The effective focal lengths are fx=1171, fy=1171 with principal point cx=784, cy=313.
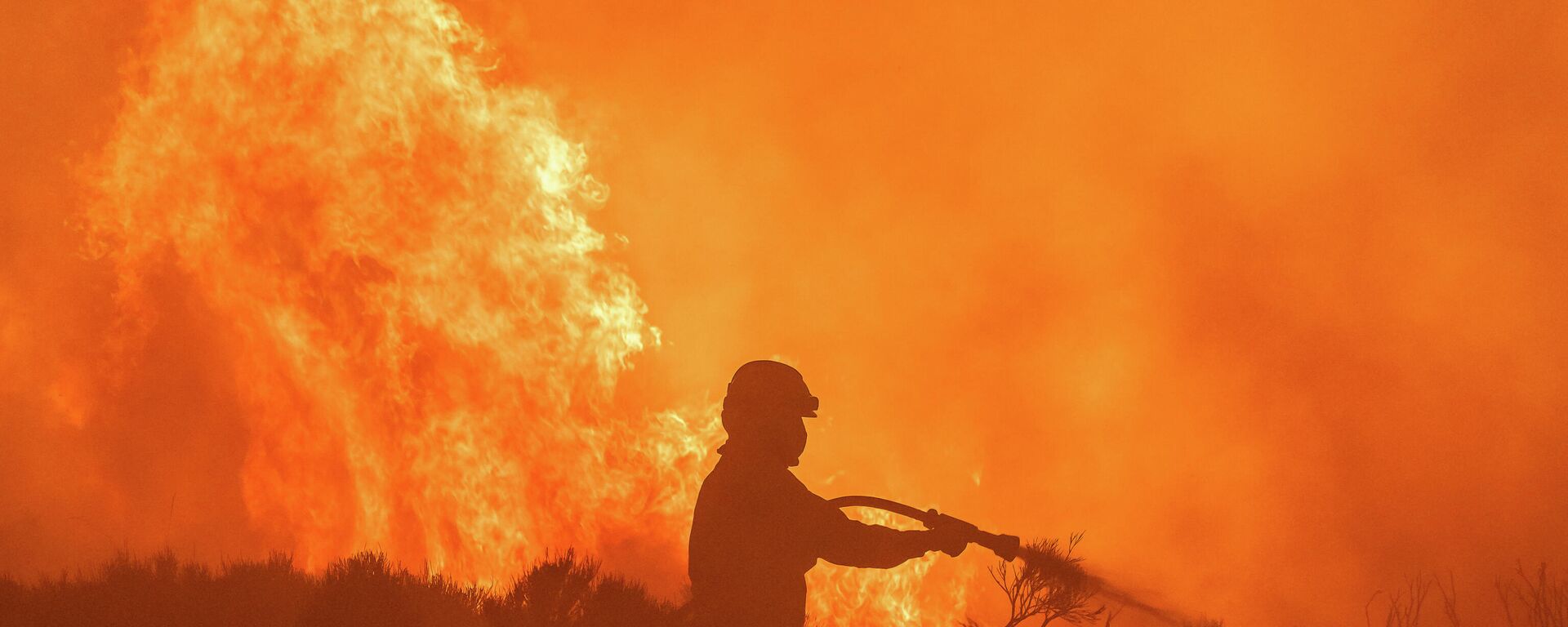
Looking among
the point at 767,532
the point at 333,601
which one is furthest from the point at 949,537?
the point at 333,601

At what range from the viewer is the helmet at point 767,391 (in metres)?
6.96

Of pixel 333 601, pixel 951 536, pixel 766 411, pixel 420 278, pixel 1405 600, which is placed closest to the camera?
pixel 333 601

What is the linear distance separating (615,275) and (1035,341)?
253 inches

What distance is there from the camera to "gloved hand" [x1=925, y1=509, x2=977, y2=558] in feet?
21.7

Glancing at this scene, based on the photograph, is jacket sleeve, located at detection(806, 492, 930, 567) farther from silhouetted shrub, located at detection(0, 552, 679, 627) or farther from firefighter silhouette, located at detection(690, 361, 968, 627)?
silhouetted shrub, located at detection(0, 552, 679, 627)

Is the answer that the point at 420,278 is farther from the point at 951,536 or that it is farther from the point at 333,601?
the point at 951,536

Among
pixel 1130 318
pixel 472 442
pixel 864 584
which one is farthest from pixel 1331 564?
pixel 472 442

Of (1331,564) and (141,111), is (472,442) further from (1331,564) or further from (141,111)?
(1331,564)

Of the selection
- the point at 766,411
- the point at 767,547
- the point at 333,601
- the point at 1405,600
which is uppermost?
the point at 1405,600

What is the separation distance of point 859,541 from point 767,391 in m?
1.03

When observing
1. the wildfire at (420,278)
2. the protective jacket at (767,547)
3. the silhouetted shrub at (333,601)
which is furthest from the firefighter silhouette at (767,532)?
the wildfire at (420,278)

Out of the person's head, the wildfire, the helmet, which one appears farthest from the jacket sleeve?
the wildfire

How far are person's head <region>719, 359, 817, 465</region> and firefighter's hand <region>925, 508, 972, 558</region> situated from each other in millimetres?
929

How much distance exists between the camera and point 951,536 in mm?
6625
